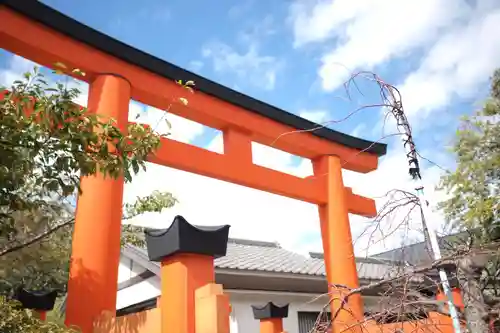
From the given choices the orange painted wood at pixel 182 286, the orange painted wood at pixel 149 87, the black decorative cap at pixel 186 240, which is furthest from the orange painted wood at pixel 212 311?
the orange painted wood at pixel 149 87

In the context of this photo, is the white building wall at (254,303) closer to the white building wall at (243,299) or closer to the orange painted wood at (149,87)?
the white building wall at (243,299)

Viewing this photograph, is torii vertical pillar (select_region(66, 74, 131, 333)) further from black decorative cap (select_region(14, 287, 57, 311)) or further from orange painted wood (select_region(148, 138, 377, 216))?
black decorative cap (select_region(14, 287, 57, 311))

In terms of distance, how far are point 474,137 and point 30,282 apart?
29.6 feet

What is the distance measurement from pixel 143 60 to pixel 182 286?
3.23 metres

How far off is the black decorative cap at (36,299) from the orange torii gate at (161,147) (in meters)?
1.93

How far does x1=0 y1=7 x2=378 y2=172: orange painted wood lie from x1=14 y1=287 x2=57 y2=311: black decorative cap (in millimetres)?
2768

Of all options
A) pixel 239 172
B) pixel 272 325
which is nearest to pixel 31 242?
pixel 239 172

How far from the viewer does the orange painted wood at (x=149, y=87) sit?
172 inches

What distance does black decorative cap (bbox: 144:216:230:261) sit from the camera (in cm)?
297

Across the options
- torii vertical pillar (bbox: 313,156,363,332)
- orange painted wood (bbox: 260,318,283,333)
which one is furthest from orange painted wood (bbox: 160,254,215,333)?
orange painted wood (bbox: 260,318,283,333)

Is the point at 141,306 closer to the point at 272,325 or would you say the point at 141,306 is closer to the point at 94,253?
the point at 272,325

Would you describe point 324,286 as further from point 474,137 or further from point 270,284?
point 474,137

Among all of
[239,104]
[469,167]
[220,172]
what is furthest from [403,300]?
[469,167]

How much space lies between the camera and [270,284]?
834 cm
